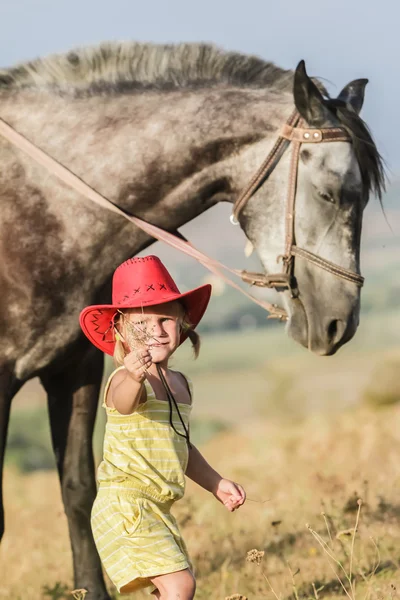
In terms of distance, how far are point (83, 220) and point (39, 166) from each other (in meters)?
0.32

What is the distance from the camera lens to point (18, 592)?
5.68 meters

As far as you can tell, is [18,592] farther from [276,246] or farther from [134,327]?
[134,327]

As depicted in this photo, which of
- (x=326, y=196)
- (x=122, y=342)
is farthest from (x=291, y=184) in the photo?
(x=122, y=342)

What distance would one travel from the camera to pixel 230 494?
145 inches

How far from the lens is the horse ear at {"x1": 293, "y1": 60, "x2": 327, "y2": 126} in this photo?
4.77m

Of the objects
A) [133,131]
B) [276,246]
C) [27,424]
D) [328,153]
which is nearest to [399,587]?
[276,246]

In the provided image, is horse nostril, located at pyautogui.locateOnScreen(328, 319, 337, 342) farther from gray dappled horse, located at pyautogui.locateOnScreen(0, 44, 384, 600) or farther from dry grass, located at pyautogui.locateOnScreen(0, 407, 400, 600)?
dry grass, located at pyautogui.locateOnScreen(0, 407, 400, 600)

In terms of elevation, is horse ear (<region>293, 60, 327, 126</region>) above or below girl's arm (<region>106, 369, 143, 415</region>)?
above

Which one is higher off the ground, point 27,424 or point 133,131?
point 133,131

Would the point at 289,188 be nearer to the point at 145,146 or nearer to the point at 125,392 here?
the point at 145,146

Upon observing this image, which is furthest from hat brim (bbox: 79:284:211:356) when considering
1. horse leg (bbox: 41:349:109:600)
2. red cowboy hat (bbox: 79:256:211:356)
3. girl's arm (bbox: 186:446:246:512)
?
horse leg (bbox: 41:349:109:600)

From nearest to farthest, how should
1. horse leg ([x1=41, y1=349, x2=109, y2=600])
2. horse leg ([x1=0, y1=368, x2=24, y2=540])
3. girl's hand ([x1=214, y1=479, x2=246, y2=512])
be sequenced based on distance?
girl's hand ([x1=214, y1=479, x2=246, y2=512])
horse leg ([x1=0, y1=368, x2=24, y2=540])
horse leg ([x1=41, y1=349, x2=109, y2=600])

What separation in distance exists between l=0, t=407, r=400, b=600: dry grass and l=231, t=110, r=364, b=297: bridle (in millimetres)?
1003

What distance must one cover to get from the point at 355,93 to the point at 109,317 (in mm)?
2215
